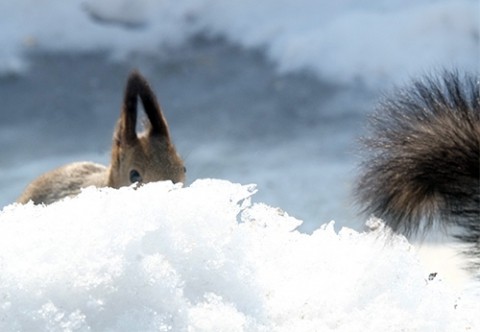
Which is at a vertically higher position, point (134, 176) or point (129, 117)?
point (129, 117)

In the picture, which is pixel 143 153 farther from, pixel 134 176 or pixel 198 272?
pixel 198 272

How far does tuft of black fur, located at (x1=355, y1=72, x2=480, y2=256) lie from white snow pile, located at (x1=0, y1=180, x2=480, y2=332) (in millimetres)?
268

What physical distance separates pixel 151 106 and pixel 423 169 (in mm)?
1458

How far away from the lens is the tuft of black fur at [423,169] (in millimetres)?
1186

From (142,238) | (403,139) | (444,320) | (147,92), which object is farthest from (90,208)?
(147,92)

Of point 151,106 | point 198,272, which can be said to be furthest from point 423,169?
point 151,106

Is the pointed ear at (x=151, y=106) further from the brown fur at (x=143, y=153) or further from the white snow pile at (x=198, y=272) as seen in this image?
the white snow pile at (x=198, y=272)

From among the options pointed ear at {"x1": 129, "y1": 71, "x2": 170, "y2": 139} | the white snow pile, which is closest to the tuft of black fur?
the white snow pile

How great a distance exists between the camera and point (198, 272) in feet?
2.47

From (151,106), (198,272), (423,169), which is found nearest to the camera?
(198,272)

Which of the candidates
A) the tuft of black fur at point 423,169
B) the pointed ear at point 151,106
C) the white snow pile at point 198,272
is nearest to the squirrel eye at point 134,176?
the pointed ear at point 151,106

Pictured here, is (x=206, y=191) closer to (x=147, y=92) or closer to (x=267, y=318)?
(x=267, y=318)

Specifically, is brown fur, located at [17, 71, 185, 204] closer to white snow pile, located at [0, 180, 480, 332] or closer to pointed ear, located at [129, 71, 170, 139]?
pointed ear, located at [129, 71, 170, 139]

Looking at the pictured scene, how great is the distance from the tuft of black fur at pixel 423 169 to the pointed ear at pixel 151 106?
1275mm
